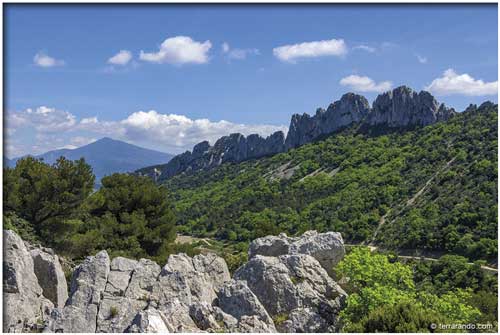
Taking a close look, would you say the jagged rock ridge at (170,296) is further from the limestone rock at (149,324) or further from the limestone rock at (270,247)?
the limestone rock at (270,247)

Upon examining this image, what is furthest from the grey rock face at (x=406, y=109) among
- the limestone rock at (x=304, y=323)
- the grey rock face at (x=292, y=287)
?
the limestone rock at (x=304, y=323)

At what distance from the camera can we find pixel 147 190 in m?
32.8

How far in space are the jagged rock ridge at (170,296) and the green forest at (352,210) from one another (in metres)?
1.51

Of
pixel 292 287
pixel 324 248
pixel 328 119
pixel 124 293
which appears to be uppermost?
pixel 328 119

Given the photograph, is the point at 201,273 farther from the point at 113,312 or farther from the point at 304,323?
the point at 304,323

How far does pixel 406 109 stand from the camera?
152 meters

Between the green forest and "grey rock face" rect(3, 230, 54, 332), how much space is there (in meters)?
8.34

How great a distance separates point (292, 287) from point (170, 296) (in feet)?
12.9

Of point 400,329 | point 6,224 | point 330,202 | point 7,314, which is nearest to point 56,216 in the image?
point 6,224

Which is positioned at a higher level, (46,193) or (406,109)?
(406,109)

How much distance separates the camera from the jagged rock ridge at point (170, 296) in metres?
13.1

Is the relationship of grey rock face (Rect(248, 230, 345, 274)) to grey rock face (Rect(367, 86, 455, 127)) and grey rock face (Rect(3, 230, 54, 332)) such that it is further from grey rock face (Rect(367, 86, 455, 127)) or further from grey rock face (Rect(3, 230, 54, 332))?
grey rock face (Rect(367, 86, 455, 127))

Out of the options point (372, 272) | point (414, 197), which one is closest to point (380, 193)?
point (414, 197)

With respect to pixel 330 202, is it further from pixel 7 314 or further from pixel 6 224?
pixel 7 314
